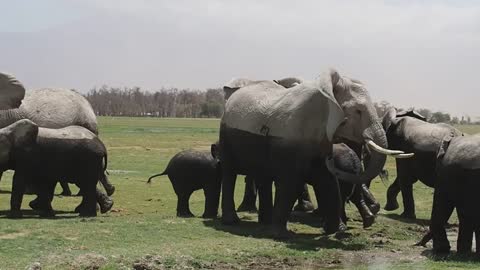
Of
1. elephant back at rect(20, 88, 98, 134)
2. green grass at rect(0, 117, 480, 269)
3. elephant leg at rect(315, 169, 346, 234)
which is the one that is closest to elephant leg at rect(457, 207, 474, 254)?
green grass at rect(0, 117, 480, 269)

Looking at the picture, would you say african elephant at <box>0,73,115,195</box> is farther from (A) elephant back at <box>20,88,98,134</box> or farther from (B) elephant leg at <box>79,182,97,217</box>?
(B) elephant leg at <box>79,182,97,217</box>

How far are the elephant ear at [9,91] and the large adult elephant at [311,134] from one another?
539cm

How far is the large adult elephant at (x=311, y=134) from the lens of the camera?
1280 cm

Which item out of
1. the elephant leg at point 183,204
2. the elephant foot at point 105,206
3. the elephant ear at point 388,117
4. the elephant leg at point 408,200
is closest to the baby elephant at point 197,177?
the elephant leg at point 183,204

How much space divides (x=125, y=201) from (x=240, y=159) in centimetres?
666

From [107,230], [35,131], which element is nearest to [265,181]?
[107,230]

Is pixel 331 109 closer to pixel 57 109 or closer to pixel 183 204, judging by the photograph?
pixel 183 204

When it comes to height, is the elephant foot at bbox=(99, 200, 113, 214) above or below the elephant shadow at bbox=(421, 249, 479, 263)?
below

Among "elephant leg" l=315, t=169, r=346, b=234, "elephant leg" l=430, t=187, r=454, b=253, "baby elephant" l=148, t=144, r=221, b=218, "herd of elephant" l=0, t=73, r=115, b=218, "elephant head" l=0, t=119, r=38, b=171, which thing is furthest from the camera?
"baby elephant" l=148, t=144, r=221, b=218

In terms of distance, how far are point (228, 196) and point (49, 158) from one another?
Answer: 348 cm

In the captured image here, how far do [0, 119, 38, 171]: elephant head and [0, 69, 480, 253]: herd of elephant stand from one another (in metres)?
0.02

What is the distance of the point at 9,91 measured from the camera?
16.1 m

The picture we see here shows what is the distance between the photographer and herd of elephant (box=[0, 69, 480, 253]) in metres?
12.2

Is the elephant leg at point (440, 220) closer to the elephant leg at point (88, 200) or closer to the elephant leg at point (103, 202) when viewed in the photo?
the elephant leg at point (88, 200)
